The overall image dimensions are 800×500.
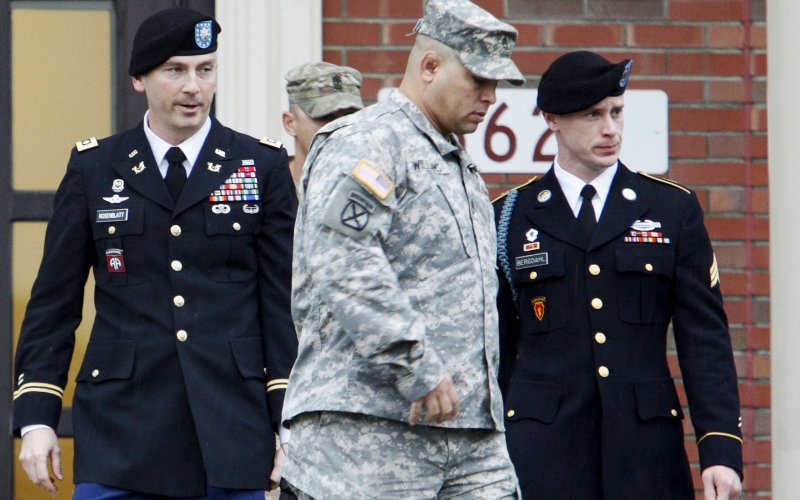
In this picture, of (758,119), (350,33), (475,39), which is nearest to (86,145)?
(475,39)

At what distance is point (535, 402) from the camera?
4.21 m

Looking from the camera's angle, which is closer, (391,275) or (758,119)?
(391,275)

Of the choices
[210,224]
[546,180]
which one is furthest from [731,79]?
[210,224]

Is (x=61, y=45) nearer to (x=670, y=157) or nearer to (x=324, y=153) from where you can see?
(x=670, y=157)

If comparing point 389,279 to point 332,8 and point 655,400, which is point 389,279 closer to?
point 655,400

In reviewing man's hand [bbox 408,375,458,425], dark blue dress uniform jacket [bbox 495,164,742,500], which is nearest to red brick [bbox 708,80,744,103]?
dark blue dress uniform jacket [bbox 495,164,742,500]

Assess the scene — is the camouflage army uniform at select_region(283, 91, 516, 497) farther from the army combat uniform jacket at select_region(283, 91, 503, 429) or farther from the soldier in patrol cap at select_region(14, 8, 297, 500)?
the soldier in patrol cap at select_region(14, 8, 297, 500)

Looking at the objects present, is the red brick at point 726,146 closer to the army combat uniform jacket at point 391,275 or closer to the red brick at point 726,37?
the red brick at point 726,37

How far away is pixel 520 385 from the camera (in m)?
4.24

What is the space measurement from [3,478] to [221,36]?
1683 mm

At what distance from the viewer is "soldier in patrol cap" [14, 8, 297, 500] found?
398 cm

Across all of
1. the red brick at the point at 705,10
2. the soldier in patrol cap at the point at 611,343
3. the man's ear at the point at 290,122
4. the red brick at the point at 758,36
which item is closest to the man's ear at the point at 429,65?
the soldier in patrol cap at the point at 611,343

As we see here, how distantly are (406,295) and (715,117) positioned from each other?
2769 mm

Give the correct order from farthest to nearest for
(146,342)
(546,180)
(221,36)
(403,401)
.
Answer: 1. (221,36)
2. (546,180)
3. (146,342)
4. (403,401)
